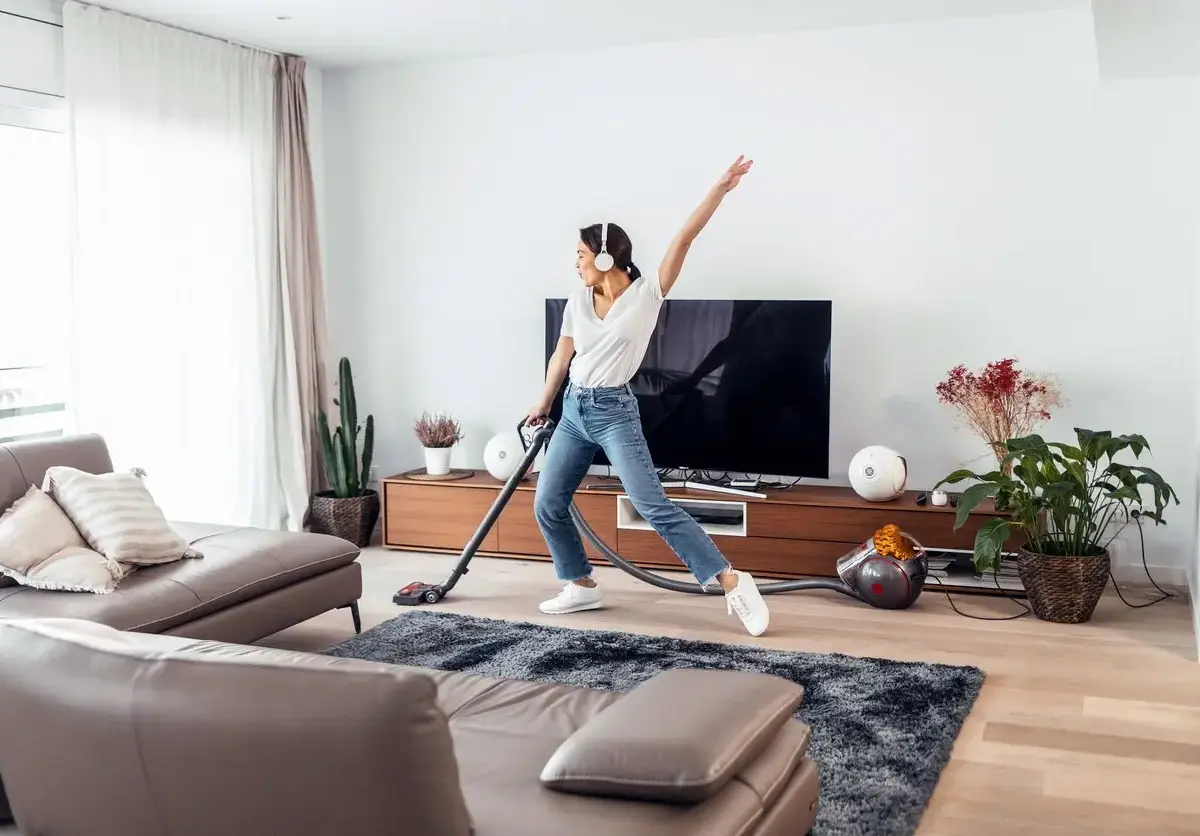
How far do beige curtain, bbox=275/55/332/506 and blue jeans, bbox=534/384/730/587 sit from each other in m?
1.94

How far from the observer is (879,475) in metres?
4.86

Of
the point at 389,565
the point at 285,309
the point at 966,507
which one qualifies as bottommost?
the point at 389,565

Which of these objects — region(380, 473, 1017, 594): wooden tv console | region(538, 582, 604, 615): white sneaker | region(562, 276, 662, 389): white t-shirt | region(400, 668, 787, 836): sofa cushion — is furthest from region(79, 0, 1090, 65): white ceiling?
region(400, 668, 787, 836): sofa cushion

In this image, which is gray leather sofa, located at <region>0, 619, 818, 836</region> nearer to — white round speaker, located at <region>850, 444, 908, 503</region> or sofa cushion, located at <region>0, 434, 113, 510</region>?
sofa cushion, located at <region>0, 434, 113, 510</region>

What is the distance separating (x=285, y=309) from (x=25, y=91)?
1.57 metres

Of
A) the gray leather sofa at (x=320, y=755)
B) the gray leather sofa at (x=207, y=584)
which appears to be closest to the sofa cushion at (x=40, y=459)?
the gray leather sofa at (x=207, y=584)

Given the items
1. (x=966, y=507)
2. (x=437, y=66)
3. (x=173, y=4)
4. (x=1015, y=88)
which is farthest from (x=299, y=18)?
(x=966, y=507)

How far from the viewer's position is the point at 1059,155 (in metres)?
4.89

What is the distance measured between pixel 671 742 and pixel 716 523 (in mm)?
3420

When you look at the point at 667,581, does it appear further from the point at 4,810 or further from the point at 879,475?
the point at 4,810

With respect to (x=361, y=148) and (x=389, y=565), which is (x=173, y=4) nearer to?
(x=361, y=148)

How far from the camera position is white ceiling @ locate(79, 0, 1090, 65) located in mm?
4707

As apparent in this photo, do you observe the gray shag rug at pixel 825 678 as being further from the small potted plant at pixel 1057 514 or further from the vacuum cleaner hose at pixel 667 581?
the small potted plant at pixel 1057 514

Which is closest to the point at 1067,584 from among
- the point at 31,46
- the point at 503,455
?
the point at 503,455
